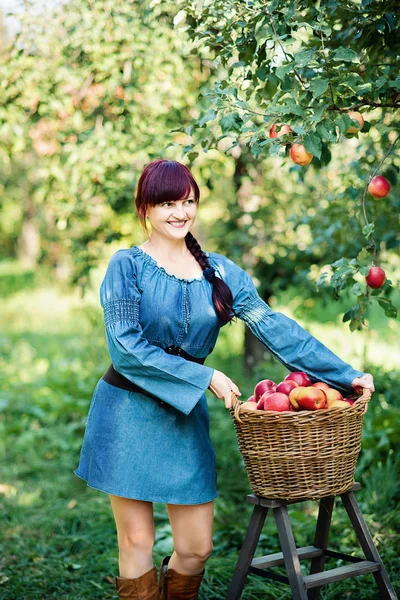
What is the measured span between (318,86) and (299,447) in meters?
1.18

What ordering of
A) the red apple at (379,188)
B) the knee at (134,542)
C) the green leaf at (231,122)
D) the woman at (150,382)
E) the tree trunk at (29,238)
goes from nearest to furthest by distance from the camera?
the woman at (150,382) → the knee at (134,542) → the green leaf at (231,122) → the red apple at (379,188) → the tree trunk at (29,238)

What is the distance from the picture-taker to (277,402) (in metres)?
2.64

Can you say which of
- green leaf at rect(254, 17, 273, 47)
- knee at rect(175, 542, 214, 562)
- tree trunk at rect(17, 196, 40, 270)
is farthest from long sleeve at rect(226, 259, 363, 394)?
tree trunk at rect(17, 196, 40, 270)

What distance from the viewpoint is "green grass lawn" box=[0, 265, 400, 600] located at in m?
3.72

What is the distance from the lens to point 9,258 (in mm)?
25953

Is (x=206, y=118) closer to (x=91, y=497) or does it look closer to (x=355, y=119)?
(x=355, y=119)

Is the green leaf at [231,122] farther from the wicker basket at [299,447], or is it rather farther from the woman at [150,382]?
the wicker basket at [299,447]

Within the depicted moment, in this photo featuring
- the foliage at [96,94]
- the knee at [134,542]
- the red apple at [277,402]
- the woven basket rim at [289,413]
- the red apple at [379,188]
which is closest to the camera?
the woven basket rim at [289,413]

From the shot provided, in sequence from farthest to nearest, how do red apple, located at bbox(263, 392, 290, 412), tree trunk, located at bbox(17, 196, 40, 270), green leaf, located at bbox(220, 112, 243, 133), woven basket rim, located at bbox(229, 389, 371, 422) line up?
tree trunk, located at bbox(17, 196, 40, 270) → green leaf, located at bbox(220, 112, 243, 133) → red apple, located at bbox(263, 392, 290, 412) → woven basket rim, located at bbox(229, 389, 371, 422)

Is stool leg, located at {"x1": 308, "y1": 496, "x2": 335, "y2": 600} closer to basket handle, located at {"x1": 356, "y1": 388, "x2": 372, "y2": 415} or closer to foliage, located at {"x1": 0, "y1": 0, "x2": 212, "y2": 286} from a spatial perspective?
basket handle, located at {"x1": 356, "y1": 388, "x2": 372, "y2": 415}

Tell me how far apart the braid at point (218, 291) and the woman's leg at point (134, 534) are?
74 centimetres

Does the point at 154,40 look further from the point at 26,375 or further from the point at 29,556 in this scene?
the point at 26,375

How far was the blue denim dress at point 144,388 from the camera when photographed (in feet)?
9.27

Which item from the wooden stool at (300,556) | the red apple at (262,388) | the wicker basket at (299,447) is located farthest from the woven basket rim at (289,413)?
the wooden stool at (300,556)
